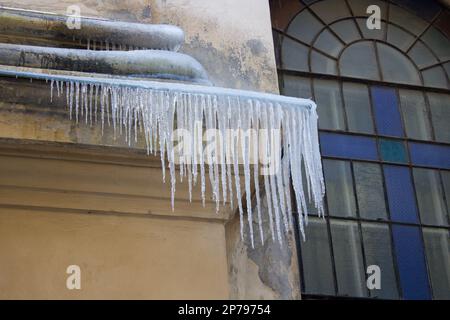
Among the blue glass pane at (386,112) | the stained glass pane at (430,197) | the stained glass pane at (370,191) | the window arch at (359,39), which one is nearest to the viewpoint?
the stained glass pane at (370,191)

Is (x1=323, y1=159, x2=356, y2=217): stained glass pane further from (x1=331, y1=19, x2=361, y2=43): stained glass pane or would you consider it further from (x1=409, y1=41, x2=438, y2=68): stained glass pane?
(x1=409, y1=41, x2=438, y2=68): stained glass pane

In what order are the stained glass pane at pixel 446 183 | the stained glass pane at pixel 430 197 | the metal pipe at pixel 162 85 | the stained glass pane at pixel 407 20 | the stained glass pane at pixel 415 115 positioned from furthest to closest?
the stained glass pane at pixel 407 20, the stained glass pane at pixel 415 115, the stained glass pane at pixel 446 183, the stained glass pane at pixel 430 197, the metal pipe at pixel 162 85

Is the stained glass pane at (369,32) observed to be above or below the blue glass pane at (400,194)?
above

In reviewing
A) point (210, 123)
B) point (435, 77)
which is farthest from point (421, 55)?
point (210, 123)

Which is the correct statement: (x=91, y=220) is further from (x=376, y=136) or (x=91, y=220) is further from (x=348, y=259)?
(x=376, y=136)

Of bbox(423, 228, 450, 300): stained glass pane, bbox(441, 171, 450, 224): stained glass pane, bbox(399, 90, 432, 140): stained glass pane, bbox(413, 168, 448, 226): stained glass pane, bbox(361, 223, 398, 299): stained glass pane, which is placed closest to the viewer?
bbox(361, 223, 398, 299): stained glass pane

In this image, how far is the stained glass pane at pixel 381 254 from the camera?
6488 millimetres

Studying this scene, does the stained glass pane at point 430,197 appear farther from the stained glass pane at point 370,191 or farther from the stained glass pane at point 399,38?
the stained glass pane at point 399,38

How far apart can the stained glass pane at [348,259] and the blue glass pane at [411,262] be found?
34cm

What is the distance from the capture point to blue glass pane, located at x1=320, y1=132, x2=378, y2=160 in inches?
277

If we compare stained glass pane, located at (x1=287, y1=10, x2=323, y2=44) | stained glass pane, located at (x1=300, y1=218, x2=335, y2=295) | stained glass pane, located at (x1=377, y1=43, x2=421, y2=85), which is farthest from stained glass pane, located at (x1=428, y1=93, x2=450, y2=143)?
stained glass pane, located at (x1=300, y1=218, x2=335, y2=295)

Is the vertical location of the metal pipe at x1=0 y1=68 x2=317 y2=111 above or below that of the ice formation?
above

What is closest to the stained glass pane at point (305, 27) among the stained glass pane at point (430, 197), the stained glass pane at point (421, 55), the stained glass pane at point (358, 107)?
the stained glass pane at point (358, 107)
